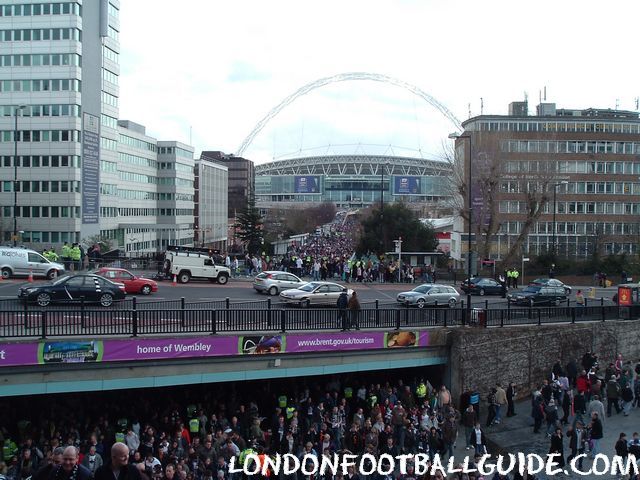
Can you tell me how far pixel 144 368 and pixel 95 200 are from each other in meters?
44.1

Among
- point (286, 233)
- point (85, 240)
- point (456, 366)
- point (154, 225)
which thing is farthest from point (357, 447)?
point (286, 233)

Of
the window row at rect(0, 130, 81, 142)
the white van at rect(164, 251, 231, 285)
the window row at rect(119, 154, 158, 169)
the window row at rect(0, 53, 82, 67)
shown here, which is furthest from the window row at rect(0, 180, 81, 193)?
the white van at rect(164, 251, 231, 285)

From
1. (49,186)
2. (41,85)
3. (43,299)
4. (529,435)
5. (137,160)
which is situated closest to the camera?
(529,435)

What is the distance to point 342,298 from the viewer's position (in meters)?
23.0

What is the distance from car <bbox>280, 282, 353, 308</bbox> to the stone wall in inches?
231

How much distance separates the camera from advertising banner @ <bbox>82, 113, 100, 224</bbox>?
186ft

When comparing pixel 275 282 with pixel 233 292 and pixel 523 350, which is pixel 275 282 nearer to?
pixel 233 292

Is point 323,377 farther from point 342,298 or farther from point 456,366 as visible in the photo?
point 456,366

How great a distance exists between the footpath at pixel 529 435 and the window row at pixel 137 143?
62234 mm

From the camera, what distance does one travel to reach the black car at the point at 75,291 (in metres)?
22.5

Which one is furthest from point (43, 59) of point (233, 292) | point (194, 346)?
point (194, 346)

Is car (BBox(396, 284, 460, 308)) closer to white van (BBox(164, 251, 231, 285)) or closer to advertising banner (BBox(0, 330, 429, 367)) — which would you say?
advertising banner (BBox(0, 330, 429, 367))

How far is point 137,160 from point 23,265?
50.4 metres

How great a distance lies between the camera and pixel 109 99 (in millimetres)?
65688
